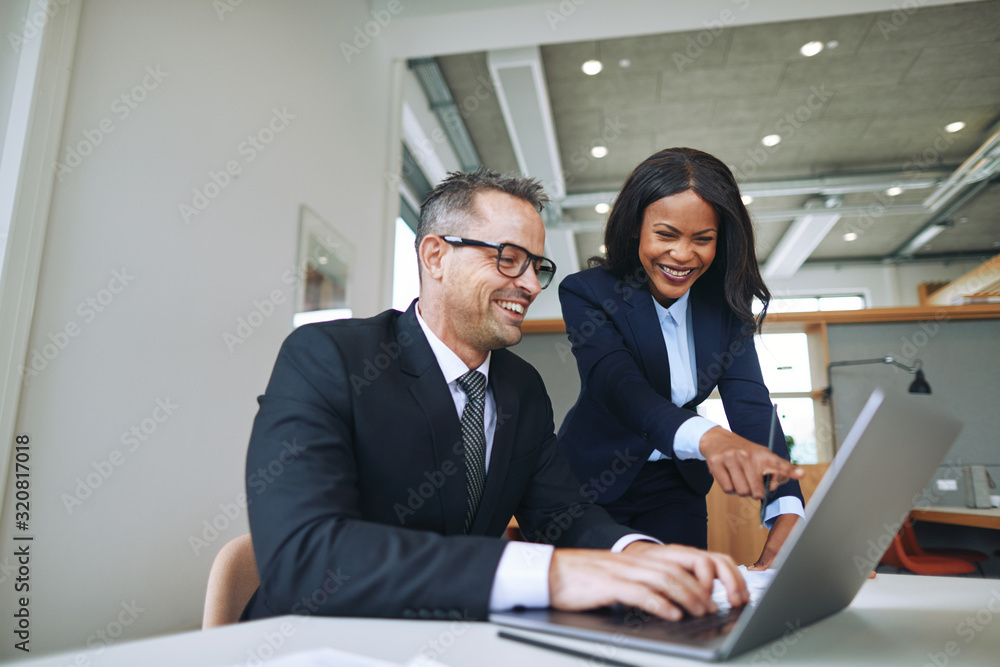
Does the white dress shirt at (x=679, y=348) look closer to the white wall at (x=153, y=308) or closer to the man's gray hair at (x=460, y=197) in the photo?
the man's gray hair at (x=460, y=197)

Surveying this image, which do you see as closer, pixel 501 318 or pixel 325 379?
pixel 325 379

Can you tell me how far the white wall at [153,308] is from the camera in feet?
5.75

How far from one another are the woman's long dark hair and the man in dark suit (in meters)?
0.32

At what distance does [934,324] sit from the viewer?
13.8 ft

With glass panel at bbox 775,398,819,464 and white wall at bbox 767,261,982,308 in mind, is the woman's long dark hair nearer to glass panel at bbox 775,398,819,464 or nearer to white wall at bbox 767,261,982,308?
glass panel at bbox 775,398,819,464

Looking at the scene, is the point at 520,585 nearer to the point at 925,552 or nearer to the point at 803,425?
the point at 803,425

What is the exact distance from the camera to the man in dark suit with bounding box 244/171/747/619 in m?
0.74

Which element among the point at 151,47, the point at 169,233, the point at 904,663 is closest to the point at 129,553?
the point at 169,233

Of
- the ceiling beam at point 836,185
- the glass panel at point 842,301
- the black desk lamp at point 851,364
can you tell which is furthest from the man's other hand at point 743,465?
the glass panel at point 842,301

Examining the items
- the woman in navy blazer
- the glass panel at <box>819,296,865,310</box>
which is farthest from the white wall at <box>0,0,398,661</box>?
the glass panel at <box>819,296,865,310</box>

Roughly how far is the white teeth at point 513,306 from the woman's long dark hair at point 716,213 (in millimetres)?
443

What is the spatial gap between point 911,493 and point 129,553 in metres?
2.05

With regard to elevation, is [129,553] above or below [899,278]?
below

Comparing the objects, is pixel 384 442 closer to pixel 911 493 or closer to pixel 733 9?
pixel 911 493
